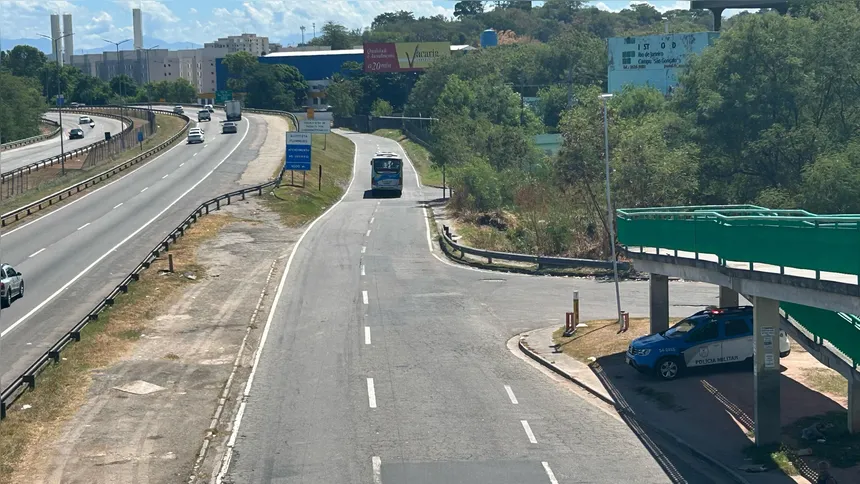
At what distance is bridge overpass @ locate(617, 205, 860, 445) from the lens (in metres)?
17.6

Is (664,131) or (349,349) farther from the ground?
(664,131)

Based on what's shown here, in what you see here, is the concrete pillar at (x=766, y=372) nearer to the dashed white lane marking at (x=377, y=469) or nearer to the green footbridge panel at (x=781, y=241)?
the green footbridge panel at (x=781, y=241)

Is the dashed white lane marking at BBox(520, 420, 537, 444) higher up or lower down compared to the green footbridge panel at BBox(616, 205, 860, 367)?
lower down

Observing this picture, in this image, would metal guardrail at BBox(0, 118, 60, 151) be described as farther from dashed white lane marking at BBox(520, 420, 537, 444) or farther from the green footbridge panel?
dashed white lane marking at BBox(520, 420, 537, 444)

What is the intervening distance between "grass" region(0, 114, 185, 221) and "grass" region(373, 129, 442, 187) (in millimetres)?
25395

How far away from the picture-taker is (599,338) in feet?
102

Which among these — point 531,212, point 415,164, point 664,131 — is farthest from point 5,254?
point 415,164

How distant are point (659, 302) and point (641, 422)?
655 cm

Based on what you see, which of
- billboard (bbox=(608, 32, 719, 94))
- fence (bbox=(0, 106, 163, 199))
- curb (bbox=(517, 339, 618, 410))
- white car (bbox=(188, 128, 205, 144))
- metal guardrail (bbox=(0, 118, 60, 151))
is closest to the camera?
curb (bbox=(517, 339, 618, 410))

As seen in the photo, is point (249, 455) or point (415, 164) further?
point (415, 164)

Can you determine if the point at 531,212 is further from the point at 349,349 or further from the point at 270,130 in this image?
the point at 270,130

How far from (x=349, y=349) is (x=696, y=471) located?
1283 centimetres

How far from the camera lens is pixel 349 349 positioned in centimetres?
3012

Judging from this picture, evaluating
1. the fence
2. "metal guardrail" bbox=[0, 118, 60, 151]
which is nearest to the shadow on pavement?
the fence
